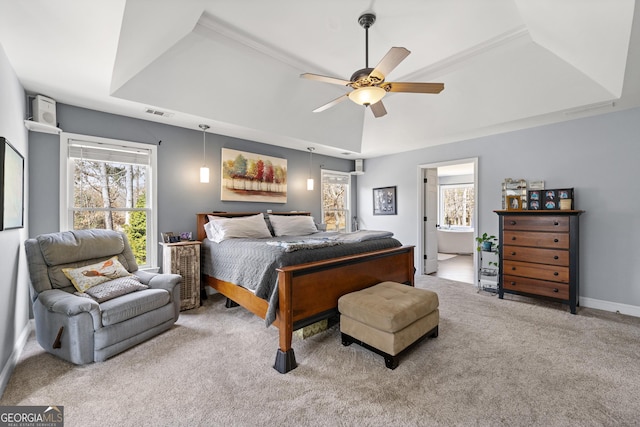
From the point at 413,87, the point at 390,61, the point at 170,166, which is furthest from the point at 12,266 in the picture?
the point at 413,87

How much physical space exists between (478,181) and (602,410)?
349cm

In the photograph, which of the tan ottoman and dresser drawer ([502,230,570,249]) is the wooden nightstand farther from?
dresser drawer ([502,230,570,249])


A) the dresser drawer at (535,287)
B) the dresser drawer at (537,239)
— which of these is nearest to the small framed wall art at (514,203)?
the dresser drawer at (537,239)

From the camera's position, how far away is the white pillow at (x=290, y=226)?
440 centimetres

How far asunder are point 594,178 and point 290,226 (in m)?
4.25

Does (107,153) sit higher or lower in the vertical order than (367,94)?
lower

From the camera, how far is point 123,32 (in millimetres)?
2037

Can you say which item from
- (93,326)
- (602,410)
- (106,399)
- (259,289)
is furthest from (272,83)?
(602,410)

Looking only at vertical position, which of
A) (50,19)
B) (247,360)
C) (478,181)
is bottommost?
(247,360)

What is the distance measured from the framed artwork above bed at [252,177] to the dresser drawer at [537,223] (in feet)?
11.9

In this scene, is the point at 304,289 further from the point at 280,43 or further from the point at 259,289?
the point at 280,43

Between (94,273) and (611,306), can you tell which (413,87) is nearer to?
(94,273)

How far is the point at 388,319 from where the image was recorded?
217 centimetres

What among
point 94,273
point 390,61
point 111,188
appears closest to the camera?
point 390,61
